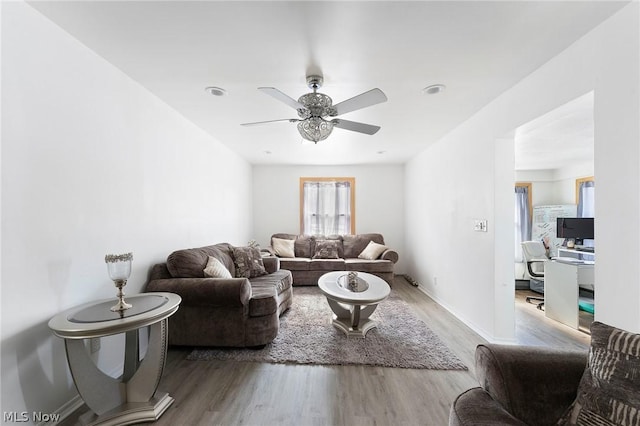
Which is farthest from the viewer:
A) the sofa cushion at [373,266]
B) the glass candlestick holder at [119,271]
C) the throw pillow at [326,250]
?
the throw pillow at [326,250]

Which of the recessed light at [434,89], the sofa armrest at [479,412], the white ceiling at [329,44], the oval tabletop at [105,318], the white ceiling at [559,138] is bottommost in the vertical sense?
the sofa armrest at [479,412]

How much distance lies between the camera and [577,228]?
4.55 m

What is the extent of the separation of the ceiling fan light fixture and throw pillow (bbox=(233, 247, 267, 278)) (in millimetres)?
1984

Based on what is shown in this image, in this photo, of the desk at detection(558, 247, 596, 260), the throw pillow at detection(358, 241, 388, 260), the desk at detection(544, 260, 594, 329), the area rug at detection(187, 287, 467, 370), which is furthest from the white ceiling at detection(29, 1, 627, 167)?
the desk at detection(558, 247, 596, 260)

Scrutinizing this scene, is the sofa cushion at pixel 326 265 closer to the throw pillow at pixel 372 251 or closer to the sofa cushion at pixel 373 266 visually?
the sofa cushion at pixel 373 266

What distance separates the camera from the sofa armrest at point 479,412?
961 millimetres

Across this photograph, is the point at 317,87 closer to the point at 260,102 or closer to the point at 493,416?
the point at 260,102

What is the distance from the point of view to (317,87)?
88.9 inches


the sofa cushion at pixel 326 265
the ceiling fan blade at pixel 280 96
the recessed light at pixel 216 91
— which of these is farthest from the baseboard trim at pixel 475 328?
the recessed light at pixel 216 91

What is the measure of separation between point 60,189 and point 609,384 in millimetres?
2887

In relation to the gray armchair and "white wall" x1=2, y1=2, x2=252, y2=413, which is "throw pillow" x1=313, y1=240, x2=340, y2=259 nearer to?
"white wall" x1=2, y1=2, x2=252, y2=413

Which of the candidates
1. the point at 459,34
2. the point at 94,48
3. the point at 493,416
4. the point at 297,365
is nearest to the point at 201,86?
the point at 94,48

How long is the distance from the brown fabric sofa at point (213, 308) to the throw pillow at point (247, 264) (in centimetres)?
82

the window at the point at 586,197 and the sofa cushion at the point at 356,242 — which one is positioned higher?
the window at the point at 586,197
